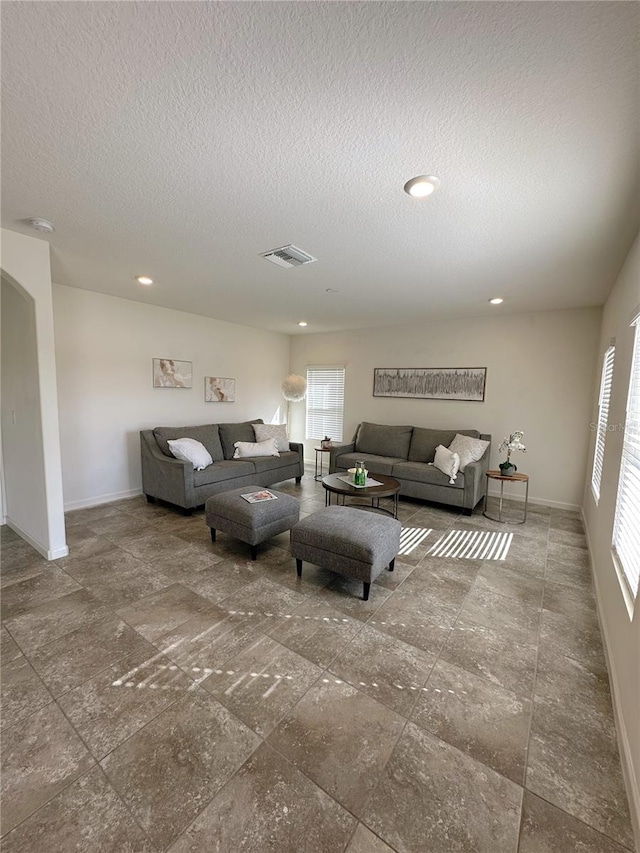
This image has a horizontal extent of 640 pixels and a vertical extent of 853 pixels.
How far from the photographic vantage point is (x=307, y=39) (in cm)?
108

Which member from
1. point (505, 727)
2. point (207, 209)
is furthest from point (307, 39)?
point (505, 727)

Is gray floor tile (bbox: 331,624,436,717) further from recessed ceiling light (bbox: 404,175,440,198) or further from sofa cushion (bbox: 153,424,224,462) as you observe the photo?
sofa cushion (bbox: 153,424,224,462)

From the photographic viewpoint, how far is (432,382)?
5176 mm

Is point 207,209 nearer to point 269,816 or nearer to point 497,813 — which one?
point 269,816

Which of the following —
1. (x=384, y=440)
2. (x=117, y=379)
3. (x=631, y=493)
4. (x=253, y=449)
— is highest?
(x=117, y=379)

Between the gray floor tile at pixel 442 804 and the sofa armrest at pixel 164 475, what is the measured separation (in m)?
3.09

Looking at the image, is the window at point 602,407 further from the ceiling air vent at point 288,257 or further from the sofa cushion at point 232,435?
the sofa cushion at point 232,435

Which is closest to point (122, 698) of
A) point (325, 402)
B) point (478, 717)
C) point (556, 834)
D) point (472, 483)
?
point (478, 717)

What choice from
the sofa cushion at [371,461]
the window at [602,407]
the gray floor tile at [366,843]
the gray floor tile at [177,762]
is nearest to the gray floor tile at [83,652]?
the gray floor tile at [177,762]

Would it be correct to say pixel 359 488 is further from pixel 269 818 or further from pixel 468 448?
pixel 269 818

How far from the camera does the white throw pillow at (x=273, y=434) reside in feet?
17.5

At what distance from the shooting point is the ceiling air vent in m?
2.63

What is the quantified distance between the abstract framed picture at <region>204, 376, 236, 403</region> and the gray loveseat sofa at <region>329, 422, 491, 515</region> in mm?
1960

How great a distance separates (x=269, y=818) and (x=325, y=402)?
5582 millimetres
